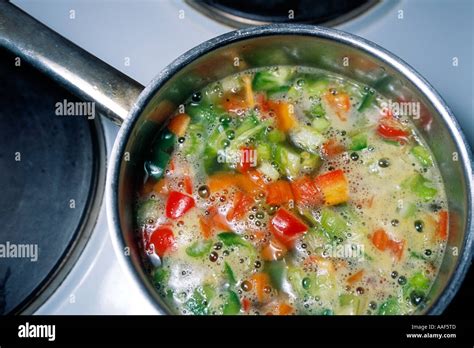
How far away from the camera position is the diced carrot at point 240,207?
0.96 m

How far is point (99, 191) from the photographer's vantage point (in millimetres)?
1084

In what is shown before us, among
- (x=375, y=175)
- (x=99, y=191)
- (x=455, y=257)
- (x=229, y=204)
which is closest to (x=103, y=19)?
(x=99, y=191)

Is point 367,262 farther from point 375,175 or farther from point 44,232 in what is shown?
point 44,232

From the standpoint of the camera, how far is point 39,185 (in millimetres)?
1084

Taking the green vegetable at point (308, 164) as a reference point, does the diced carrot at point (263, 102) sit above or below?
above

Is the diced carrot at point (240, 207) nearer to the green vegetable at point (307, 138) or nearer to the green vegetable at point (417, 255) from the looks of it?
the green vegetable at point (307, 138)

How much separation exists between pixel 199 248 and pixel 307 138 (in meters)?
0.24

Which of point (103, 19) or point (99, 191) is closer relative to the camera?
point (99, 191)

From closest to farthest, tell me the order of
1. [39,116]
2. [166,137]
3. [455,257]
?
[455,257] < [166,137] < [39,116]

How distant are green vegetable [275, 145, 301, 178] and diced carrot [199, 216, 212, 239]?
14cm

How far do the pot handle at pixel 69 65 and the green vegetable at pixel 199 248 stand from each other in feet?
0.69

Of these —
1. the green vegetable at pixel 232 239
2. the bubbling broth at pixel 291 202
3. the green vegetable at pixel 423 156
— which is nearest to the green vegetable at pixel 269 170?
the bubbling broth at pixel 291 202

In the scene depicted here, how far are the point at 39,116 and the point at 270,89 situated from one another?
401 mm

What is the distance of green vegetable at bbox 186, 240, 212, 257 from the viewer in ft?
3.10
